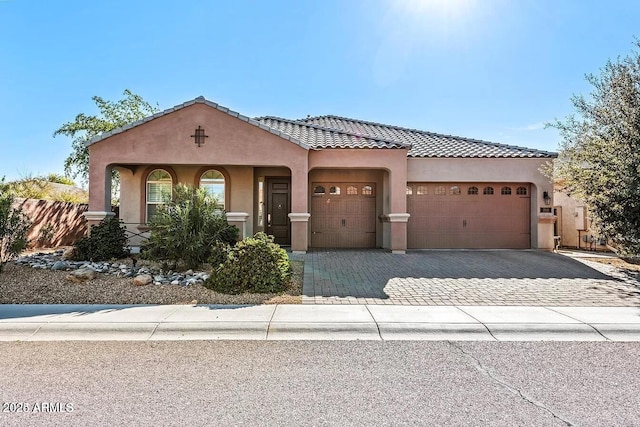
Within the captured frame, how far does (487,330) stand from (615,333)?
6.04ft

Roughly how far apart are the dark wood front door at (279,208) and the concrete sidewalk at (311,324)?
27.5 ft

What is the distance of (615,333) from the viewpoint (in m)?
5.45

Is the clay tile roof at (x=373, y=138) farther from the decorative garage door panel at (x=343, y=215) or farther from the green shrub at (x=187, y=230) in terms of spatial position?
the green shrub at (x=187, y=230)

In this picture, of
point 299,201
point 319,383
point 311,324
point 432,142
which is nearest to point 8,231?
point 299,201

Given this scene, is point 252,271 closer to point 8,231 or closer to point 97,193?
point 8,231

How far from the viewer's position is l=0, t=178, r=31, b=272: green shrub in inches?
340

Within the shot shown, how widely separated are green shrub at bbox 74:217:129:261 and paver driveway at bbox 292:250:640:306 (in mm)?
5072

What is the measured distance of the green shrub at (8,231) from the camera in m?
8.64

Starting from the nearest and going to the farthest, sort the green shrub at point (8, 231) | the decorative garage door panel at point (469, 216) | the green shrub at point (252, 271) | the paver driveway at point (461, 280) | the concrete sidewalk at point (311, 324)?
1. the concrete sidewalk at point (311, 324)
2. the paver driveway at point (461, 280)
3. the green shrub at point (252, 271)
4. the green shrub at point (8, 231)
5. the decorative garage door panel at point (469, 216)

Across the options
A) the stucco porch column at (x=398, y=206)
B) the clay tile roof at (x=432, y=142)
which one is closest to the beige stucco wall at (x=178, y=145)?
the stucco porch column at (x=398, y=206)

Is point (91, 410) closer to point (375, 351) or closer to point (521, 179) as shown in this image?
point (375, 351)

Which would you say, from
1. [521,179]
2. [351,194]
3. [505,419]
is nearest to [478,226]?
[521,179]

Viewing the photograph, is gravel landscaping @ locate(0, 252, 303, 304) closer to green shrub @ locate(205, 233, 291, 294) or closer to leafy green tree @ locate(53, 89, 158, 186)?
green shrub @ locate(205, 233, 291, 294)

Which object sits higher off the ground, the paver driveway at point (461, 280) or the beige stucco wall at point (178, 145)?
the beige stucco wall at point (178, 145)
